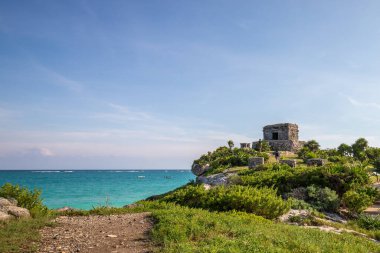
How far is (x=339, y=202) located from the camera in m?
19.5

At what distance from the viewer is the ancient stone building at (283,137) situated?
2085 inches

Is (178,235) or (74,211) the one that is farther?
(74,211)

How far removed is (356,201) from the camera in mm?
18578

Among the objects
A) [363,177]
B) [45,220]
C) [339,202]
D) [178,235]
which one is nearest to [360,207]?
[339,202]

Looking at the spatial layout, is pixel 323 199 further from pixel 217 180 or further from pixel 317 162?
pixel 317 162

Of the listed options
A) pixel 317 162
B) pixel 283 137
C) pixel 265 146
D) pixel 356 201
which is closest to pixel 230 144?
pixel 265 146

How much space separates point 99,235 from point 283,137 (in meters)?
49.3

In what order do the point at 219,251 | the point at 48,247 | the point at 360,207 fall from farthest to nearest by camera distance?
the point at 360,207 < the point at 48,247 < the point at 219,251

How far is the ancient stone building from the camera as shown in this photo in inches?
2085

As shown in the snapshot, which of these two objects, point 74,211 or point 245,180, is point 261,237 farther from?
point 245,180

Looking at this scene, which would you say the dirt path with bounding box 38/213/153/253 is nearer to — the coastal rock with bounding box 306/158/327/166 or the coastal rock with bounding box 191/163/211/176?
the coastal rock with bounding box 306/158/327/166

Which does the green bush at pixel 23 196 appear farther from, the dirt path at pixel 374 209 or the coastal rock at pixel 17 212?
the dirt path at pixel 374 209

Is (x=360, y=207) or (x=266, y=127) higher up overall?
(x=266, y=127)

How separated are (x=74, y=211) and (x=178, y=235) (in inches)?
254
